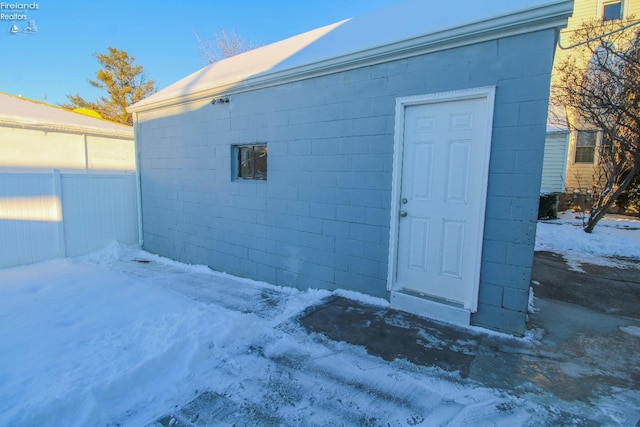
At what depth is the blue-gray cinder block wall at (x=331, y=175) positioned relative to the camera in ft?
9.65

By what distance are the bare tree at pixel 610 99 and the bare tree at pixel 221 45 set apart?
559 inches

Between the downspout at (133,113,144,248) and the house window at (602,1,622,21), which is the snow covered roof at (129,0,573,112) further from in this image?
the house window at (602,1,622,21)

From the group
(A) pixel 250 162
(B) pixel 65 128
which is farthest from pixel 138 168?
(B) pixel 65 128

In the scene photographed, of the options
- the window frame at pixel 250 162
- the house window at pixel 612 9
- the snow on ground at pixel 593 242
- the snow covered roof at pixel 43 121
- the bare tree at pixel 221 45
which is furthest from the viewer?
the bare tree at pixel 221 45

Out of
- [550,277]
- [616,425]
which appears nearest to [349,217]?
[616,425]

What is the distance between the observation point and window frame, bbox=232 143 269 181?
4.90 metres

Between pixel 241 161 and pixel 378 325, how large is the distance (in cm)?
336

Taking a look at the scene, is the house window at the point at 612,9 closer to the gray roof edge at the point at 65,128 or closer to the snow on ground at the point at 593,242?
the snow on ground at the point at 593,242

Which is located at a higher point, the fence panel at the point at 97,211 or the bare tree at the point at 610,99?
the bare tree at the point at 610,99

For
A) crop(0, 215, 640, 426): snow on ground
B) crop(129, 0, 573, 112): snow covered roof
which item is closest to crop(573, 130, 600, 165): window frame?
crop(129, 0, 573, 112): snow covered roof

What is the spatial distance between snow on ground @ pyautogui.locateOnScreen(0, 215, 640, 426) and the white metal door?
85 cm

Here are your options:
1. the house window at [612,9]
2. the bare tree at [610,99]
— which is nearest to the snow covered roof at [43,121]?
the bare tree at [610,99]

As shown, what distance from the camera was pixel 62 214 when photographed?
19.2ft

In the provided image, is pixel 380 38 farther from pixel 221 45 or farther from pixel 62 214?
pixel 221 45
